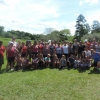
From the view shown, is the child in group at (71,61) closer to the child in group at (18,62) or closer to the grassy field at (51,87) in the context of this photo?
the grassy field at (51,87)

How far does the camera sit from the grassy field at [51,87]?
6738 millimetres

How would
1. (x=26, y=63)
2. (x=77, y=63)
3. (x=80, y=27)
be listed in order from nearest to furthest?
(x=77, y=63) < (x=26, y=63) < (x=80, y=27)

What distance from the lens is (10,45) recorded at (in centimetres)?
1126

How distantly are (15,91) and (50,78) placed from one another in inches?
95.1

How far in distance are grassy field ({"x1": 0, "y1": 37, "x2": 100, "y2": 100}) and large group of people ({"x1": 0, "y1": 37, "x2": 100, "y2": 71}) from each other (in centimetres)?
Answer: 187

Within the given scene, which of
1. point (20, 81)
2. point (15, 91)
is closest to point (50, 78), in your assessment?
point (20, 81)

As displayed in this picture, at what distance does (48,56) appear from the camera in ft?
40.0

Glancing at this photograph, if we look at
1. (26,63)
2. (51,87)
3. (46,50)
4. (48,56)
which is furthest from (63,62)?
(51,87)

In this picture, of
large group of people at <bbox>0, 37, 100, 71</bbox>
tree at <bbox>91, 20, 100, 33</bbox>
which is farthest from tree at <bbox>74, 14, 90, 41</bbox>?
large group of people at <bbox>0, 37, 100, 71</bbox>

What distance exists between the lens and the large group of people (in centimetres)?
1143

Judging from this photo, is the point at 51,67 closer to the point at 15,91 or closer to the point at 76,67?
the point at 76,67

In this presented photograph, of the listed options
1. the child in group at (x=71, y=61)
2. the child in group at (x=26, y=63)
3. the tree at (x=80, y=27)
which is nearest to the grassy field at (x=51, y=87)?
the child in group at (x=71, y=61)

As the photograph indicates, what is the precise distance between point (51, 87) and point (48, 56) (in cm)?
456

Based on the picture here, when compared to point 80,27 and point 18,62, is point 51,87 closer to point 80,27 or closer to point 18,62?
point 18,62
